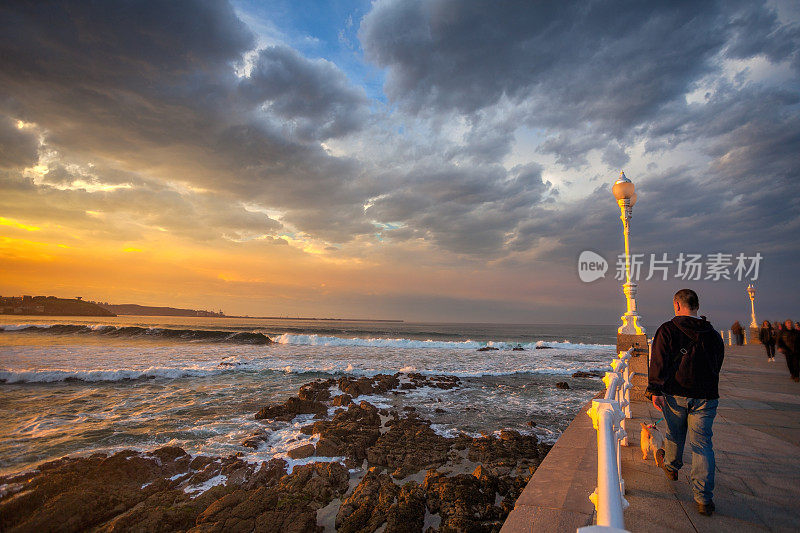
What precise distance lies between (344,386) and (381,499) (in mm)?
9520

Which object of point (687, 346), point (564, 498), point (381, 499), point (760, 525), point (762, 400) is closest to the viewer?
point (760, 525)

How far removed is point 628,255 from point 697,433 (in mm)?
4045

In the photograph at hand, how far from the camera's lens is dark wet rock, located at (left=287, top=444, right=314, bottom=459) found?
7.35 metres

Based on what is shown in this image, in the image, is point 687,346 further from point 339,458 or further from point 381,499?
point 339,458

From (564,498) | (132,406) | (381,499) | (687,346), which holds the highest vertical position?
(687,346)

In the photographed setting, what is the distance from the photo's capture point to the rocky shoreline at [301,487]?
4895 millimetres

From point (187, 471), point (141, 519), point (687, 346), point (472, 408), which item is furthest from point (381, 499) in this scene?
point (472, 408)

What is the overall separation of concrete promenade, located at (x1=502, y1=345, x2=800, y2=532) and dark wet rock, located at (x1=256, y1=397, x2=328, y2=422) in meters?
7.76

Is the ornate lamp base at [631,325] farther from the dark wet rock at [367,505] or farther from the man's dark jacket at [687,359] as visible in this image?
the dark wet rock at [367,505]

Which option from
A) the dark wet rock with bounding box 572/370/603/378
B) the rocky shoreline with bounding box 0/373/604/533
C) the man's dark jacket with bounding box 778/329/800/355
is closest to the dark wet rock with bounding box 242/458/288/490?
the rocky shoreline with bounding box 0/373/604/533

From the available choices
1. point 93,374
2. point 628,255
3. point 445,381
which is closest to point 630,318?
point 628,255

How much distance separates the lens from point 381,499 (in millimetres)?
Answer: 5297

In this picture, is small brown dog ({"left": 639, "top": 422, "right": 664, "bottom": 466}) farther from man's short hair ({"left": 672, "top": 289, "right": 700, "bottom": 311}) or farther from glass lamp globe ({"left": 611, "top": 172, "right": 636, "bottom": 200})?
glass lamp globe ({"left": 611, "top": 172, "right": 636, "bottom": 200})

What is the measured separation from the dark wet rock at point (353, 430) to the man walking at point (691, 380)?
5780mm
